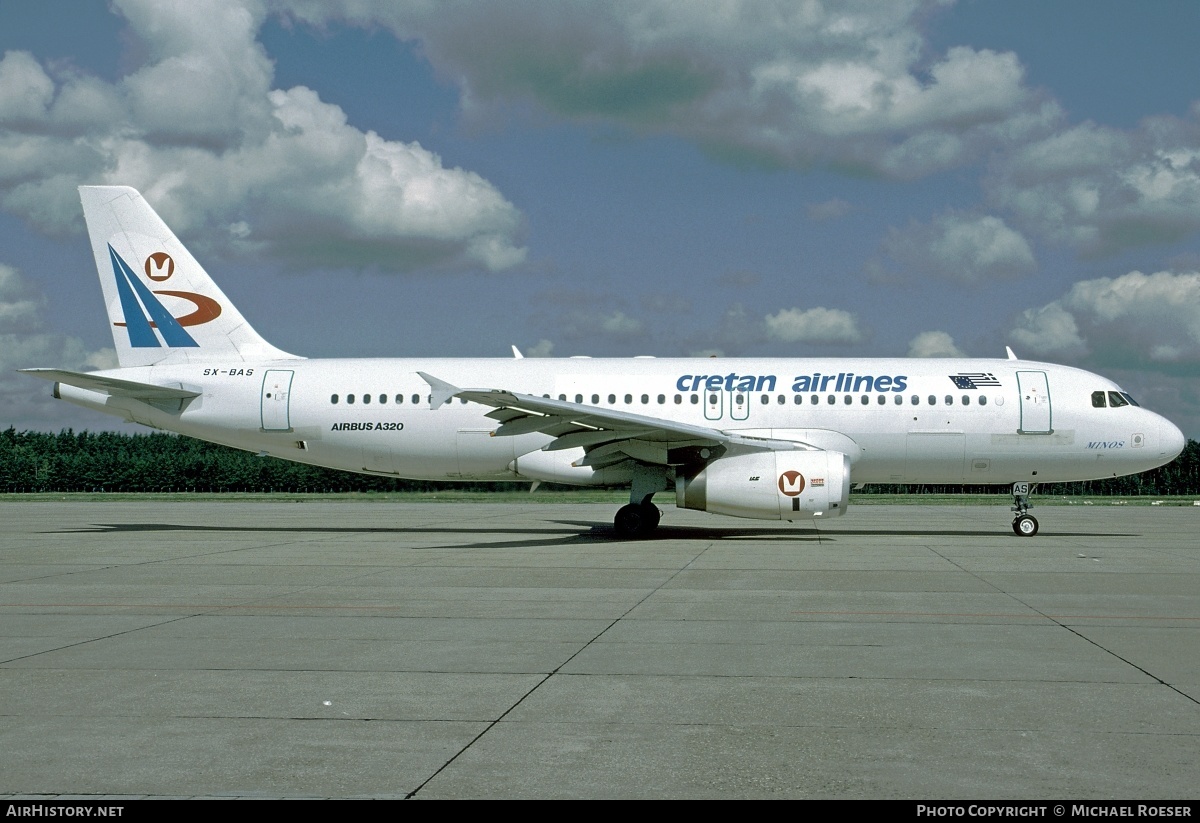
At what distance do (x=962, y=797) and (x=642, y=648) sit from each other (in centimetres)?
400

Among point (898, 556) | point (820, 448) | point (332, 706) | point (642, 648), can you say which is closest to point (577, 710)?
point (332, 706)

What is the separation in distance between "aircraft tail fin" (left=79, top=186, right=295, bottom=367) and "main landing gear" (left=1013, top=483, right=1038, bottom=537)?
15277 millimetres

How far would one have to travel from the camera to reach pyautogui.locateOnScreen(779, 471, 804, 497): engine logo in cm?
1795

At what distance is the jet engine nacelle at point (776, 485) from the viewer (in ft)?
58.9

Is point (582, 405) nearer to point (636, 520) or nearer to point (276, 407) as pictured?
point (636, 520)

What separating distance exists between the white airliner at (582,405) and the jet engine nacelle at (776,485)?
499mm

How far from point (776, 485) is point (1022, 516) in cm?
634

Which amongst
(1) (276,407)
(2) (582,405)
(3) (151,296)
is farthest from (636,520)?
(3) (151,296)

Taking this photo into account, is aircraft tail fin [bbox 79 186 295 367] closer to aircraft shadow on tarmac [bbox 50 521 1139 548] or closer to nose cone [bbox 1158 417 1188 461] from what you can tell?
aircraft shadow on tarmac [bbox 50 521 1139 548]

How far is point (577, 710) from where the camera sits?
6387 mm

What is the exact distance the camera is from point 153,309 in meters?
22.7

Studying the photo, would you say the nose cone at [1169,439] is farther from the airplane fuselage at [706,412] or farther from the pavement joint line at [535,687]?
the pavement joint line at [535,687]

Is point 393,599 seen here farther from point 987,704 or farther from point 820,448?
point 820,448

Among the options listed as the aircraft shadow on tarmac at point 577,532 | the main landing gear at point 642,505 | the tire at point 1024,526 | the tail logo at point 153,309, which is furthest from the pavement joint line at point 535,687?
the tail logo at point 153,309
